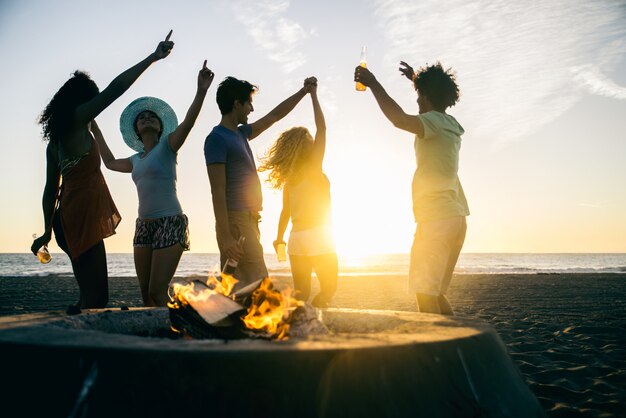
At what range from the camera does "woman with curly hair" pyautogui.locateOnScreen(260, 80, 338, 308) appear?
4184 mm

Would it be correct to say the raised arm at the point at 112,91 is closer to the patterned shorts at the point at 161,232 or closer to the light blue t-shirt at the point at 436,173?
the patterned shorts at the point at 161,232

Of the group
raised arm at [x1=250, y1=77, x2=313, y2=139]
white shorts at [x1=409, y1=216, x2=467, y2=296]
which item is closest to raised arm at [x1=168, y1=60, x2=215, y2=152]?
raised arm at [x1=250, y1=77, x2=313, y2=139]

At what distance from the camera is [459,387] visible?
172cm

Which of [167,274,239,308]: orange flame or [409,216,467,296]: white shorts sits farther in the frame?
[409,216,467,296]: white shorts

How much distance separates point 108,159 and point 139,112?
0.56m

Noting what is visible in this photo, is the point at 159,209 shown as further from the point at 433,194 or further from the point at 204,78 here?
the point at 433,194

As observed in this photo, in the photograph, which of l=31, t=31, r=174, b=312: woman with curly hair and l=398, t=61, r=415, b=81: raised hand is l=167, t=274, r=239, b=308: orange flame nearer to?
l=31, t=31, r=174, b=312: woman with curly hair

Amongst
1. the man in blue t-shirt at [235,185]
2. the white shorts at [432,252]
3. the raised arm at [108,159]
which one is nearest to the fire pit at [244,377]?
the white shorts at [432,252]

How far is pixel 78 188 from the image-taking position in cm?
335

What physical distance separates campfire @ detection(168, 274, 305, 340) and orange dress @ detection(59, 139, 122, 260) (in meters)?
1.07

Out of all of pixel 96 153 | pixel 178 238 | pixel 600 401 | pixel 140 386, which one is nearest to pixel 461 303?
pixel 600 401

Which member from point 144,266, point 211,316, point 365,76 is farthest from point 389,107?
point 144,266

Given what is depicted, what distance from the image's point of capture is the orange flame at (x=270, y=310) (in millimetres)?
2379

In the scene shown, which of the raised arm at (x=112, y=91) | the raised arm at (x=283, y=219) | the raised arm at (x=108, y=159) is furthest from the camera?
the raised arm at (x=283, y=219)
